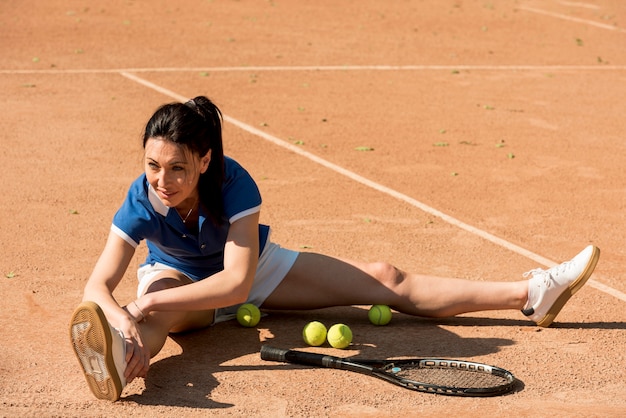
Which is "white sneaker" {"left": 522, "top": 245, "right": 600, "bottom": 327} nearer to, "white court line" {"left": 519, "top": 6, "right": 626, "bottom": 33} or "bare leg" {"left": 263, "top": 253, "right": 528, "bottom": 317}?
"bare leg" {"left": 263, "top": 253, "right": 528, "bottom": 317}

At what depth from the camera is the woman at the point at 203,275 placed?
4956 mm

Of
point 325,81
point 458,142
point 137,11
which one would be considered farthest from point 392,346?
point 137,11

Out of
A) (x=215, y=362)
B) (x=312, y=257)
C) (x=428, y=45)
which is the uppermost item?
(x=428, y=45)

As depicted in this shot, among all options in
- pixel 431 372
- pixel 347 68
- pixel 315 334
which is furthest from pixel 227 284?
pixel 347 68

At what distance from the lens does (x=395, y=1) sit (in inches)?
859

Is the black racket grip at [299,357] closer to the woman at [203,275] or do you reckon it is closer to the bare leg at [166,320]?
the woman at [203,275]

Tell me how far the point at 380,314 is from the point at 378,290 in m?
0.14

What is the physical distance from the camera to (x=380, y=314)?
6055 mm

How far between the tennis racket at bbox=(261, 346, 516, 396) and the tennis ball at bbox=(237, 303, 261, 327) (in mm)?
594

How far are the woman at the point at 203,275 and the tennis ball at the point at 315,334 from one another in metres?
0.32

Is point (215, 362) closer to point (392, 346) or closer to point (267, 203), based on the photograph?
point (392, 346)

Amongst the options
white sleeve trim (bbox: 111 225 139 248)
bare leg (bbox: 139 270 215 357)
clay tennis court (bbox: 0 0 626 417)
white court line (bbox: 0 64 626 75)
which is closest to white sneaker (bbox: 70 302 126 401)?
clay tennis court (bbox: 0 0 626 417)

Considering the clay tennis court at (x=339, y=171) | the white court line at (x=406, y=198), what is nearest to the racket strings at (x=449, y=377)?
the clay tennis court at (x=339, y=171)

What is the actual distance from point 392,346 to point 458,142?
5362 millimetres
